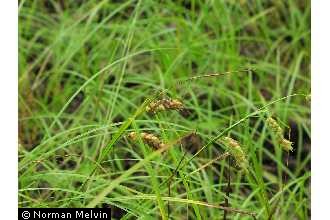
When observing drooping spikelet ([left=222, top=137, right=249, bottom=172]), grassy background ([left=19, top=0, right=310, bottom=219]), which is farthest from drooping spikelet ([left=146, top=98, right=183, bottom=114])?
grassy background ([left=19, top=0, right=310, bottom=219])

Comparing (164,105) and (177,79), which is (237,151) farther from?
(177,79)

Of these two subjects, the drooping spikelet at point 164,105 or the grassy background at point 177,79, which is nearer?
the drooping spikelet at point 164,105

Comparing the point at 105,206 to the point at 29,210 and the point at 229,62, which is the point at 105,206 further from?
the point at 229,62

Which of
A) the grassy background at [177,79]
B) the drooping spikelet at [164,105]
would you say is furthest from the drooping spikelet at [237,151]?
the grassy background at [177,79]

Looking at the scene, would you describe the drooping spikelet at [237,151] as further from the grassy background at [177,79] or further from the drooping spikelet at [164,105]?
the grassy background at [177,79]

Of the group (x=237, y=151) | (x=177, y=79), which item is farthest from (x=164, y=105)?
(x=177, y=79)

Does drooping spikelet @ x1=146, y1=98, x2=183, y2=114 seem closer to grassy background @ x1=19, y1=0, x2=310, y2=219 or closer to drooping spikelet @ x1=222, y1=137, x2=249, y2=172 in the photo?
drooping spikelet @ x1=222, y1=137, x2=249, y2=172

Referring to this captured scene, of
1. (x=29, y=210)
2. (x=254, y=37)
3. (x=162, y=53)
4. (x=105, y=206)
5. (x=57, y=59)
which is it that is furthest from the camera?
(x=254, y=37)

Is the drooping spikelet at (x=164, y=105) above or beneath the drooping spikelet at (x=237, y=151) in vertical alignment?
above
